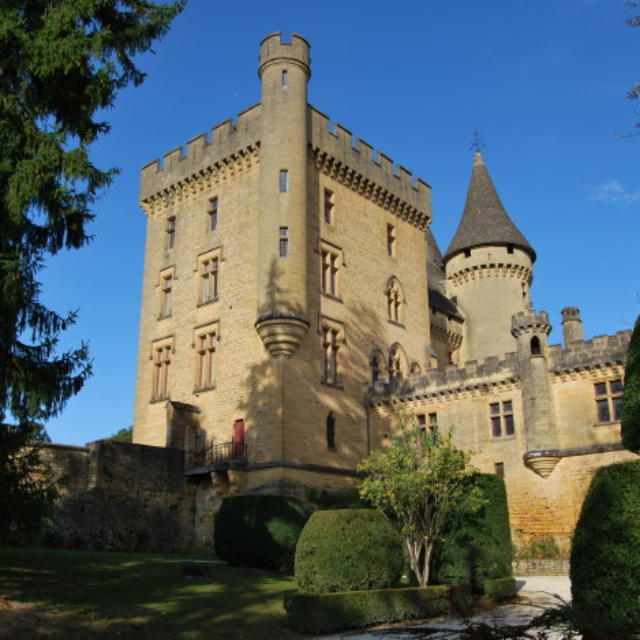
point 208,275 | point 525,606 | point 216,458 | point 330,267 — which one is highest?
point 330,267

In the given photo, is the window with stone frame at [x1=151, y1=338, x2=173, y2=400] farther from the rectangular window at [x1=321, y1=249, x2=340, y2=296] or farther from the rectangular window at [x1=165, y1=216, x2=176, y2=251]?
the rectangular window at [x1=321, y1=249, x2=340, y2=296]

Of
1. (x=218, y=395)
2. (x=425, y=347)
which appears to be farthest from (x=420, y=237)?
(x=218, y=395)

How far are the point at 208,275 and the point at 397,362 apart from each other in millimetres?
9111

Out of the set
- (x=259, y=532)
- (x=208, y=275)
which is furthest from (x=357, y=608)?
(x=208, y=275)

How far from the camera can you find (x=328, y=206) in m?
31.2

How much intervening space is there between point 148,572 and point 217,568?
2.45m

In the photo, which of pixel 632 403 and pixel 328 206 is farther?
pixel 328 206

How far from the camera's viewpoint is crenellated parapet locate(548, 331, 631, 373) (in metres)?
25.0

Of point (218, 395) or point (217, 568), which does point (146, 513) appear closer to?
point (218, 395)

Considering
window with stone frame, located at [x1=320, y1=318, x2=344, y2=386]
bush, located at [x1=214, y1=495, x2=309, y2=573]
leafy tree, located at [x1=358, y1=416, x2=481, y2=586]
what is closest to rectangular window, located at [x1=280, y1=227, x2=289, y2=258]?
window with stone frame, located at [x1=320, y1=318, x2=344, y2=386]

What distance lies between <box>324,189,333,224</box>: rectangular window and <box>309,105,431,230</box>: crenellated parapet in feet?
2.66

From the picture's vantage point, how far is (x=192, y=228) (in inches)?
1262

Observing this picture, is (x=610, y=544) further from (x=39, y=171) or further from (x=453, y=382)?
(x=453, y=382)

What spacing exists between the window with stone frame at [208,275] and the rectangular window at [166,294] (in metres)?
1.86
